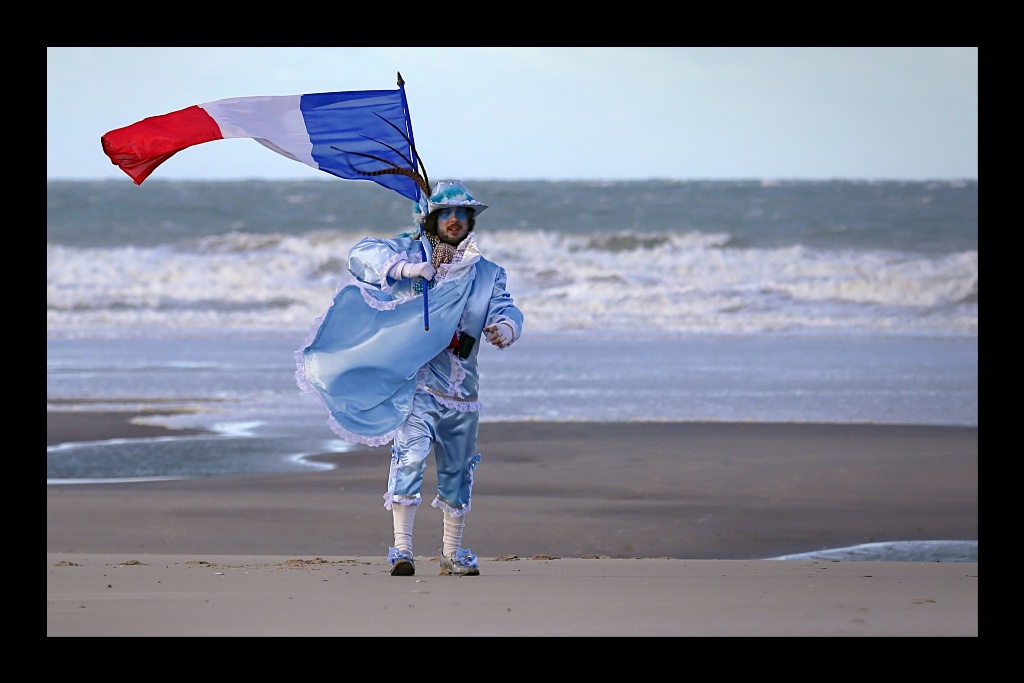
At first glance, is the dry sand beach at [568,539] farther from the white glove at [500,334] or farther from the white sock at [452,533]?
the white glove at [500,334]

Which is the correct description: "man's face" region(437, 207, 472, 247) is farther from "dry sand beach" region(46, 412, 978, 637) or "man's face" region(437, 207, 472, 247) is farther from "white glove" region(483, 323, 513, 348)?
"dry sand beach" region(46, 412, 978, 637)

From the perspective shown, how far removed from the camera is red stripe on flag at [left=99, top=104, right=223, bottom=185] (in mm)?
6262

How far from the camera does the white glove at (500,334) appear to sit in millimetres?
6297

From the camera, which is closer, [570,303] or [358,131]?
[358,131]

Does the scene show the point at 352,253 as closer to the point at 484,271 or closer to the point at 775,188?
the point at 484,271

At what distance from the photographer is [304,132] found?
6.42 m

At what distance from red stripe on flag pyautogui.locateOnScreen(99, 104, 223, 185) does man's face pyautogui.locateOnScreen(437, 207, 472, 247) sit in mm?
1062

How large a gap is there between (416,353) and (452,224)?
62 cm

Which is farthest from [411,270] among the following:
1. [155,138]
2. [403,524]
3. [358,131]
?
[155,138]

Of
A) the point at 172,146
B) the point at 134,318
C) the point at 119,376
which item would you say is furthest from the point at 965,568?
the point at 134,318

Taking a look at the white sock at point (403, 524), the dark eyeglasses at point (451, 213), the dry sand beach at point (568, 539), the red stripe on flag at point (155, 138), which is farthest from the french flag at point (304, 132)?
the dry sand beach at point (568, 539)

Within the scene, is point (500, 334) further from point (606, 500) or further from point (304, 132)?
point (606, 500)

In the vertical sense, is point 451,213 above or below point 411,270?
above

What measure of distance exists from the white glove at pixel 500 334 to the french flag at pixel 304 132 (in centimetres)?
71
